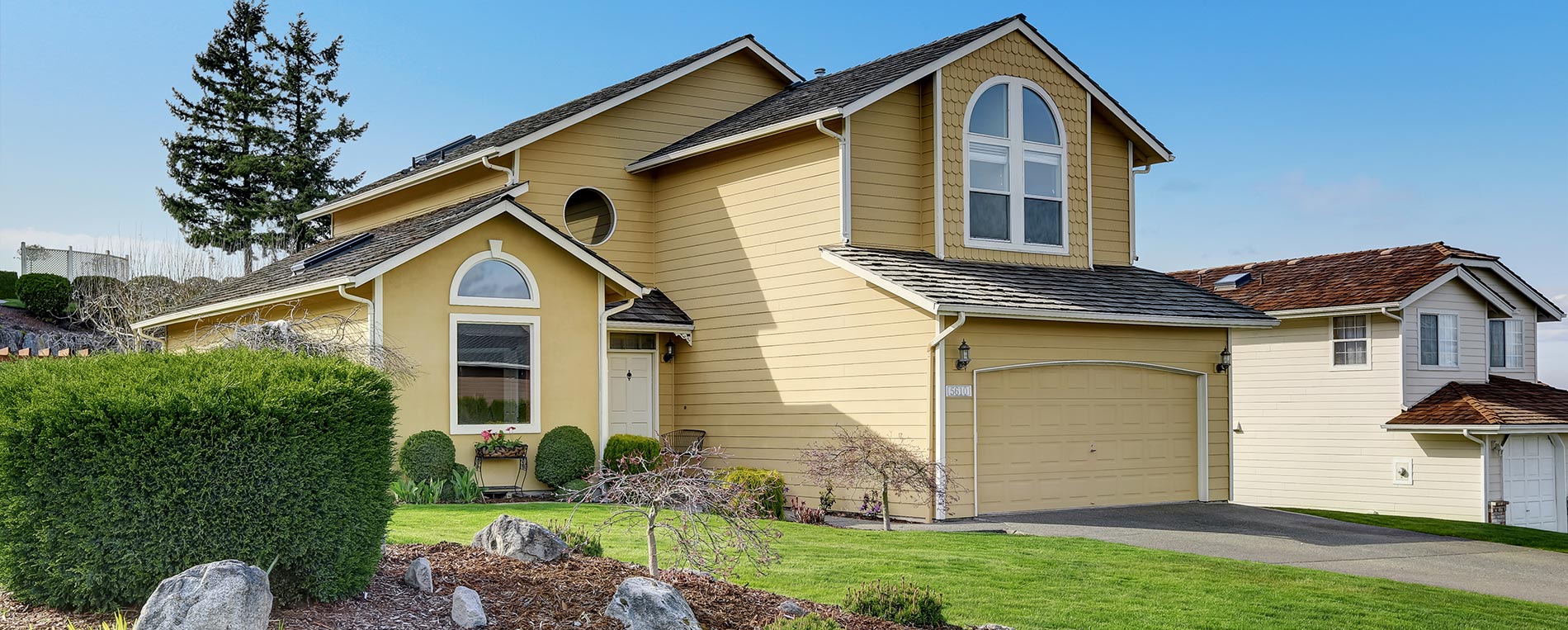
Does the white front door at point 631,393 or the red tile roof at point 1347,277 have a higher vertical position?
the red tile roof at point 1347,277

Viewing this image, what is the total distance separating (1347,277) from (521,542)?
23.0m

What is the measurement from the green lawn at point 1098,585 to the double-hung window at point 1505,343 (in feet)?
62.4

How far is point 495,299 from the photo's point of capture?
16953 millimetres

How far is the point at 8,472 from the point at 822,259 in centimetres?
1173

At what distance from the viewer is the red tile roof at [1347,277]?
2528 centimetres

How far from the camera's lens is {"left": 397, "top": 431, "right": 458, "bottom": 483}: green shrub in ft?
52.4

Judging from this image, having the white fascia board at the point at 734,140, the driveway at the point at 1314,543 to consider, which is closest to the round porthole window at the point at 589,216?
the white fascia board at the point at 734,140

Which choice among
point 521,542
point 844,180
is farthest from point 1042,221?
point 521,542

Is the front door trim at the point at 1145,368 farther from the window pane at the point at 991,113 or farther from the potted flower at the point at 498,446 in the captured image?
the potted flower at the point at 498,446

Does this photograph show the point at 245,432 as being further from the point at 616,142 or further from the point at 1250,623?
the point at 616,142

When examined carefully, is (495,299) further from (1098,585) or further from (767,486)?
(1098,585)

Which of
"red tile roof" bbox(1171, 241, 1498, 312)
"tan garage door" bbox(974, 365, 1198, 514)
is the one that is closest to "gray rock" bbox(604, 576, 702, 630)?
"tan garage door" bbox(974, 365, 1198, 514)

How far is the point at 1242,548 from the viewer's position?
13.6 metres

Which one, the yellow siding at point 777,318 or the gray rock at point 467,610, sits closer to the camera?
the gray rock at point 467,610
